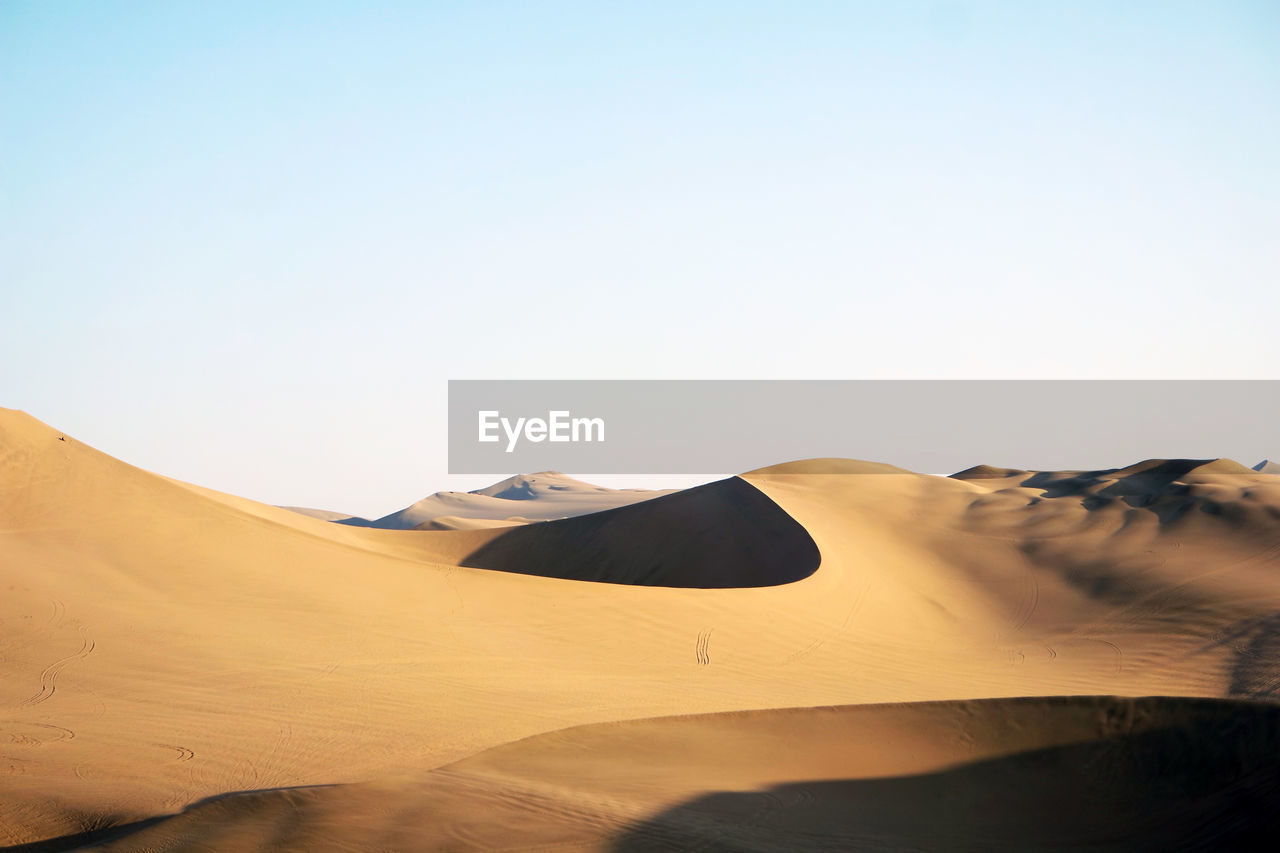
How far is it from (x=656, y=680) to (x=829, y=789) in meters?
5.25

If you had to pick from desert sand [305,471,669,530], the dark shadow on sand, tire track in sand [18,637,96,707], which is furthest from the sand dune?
the dark shadow on sand

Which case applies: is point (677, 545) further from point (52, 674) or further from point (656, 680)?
point (52, 674)

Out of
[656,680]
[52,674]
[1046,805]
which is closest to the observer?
[1046,805]

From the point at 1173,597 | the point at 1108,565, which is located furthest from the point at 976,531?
the point at 1173,597

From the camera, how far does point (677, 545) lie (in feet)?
89.3

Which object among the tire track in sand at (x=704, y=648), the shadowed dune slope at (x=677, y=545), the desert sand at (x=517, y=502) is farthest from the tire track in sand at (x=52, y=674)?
the desert sand at (x=517, y=502)

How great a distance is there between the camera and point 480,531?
33.2 metres

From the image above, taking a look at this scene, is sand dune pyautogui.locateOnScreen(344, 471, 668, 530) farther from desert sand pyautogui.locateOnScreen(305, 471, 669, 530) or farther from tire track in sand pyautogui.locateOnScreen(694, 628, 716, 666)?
tire track in sand pyautogui.locateOnScreen(694, 628, 716, 666)

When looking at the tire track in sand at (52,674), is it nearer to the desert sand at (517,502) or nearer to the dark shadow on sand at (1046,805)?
the dark shadow on sand at (1046,805)

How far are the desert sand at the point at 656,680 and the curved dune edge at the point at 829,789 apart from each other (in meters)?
0.03

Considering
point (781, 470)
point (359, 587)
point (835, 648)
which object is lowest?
point (835, 648)

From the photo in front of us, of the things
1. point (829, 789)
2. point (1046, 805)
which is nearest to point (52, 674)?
point (829, 789)

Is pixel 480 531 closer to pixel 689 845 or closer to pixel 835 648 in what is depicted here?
pixel 835 648

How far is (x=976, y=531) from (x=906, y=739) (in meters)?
16.5
